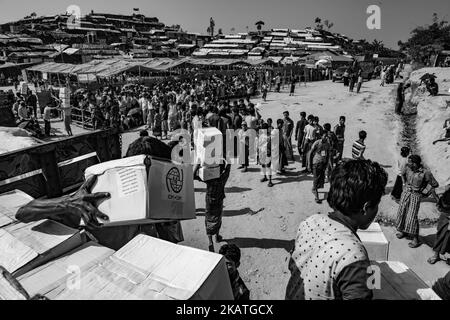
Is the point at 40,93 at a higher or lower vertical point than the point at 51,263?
higher

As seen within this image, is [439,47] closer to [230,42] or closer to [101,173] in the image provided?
[101,173]

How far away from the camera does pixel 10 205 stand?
238cm

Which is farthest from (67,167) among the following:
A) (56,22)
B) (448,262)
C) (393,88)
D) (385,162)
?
(56,22)

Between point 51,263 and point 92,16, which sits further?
point 92,16

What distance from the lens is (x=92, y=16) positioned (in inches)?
3509

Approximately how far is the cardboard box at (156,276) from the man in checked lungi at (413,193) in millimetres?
4949

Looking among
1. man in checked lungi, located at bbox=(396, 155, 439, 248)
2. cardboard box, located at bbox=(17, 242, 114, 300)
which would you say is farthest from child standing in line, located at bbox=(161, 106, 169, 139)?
cardboard box, located at bbox=(17, 242, 114, 300)

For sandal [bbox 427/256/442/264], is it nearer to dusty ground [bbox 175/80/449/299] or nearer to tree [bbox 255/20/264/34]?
dusty ground [bbox 175/80/449/299]

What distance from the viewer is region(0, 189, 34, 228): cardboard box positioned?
2129 millimetres

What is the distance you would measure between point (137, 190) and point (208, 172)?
9.04 feet

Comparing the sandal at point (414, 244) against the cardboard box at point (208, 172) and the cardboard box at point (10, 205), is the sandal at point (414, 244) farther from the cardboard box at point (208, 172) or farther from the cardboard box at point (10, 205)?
the cardboard box at point (10, 205)

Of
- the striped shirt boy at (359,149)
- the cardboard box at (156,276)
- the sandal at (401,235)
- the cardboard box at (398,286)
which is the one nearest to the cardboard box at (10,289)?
the cardboard box at (156,276)

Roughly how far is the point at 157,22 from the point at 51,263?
118m

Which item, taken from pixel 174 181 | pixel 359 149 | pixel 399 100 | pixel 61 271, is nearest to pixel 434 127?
pixel 399 100
